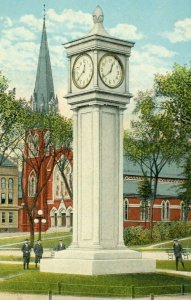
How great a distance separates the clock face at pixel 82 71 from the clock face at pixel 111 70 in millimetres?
493

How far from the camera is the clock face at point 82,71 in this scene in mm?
30734

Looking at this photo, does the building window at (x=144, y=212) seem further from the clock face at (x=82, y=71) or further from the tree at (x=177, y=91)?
the clock face at (x=82, y=71)

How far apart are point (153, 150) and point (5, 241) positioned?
20783 mm

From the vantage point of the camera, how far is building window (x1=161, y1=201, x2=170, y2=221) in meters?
95.0

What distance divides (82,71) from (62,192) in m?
68.6

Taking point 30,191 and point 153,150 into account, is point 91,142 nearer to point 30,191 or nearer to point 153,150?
point 153,150

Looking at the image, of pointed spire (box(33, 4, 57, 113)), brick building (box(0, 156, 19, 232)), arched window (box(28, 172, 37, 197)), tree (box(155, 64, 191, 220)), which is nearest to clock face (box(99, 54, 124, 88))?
tree (box(155, 64, 191, 220))

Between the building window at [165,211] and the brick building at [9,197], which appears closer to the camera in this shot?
the building window at [165,211]

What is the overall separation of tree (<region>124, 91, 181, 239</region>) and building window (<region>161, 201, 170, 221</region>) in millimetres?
21556

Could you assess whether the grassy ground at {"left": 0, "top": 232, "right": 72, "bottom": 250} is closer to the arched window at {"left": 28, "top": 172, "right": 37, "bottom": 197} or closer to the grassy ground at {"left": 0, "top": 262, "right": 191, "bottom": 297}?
the arched window at {"left": 28, "top": 172, "right": 37, "bottom": 197}

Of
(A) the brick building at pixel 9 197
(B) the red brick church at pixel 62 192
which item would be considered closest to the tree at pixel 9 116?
(B) the red brick church at pixel 62 192

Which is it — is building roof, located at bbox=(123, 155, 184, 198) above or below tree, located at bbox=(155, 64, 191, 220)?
below

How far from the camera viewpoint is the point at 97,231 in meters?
29.8

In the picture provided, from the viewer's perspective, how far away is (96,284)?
27.0 metres
